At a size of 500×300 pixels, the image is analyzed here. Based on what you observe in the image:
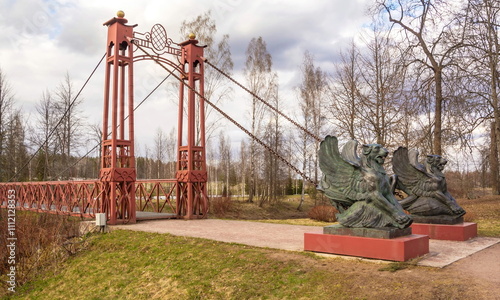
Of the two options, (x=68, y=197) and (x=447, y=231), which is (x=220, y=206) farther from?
(x=447, y=231)

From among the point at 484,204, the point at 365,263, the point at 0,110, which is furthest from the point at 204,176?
the point at 0,110

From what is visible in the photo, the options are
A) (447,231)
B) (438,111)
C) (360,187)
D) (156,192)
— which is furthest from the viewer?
(156,192)

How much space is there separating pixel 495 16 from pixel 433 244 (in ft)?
30.8

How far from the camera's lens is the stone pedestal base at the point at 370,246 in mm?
6020

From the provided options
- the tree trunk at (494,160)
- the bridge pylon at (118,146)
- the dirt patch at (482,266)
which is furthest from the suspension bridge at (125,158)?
the tree trunk at (494,160)

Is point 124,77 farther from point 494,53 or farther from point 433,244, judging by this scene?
point 494,53

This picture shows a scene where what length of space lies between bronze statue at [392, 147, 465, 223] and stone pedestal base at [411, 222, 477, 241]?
7.4 inches

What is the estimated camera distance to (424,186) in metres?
8.63

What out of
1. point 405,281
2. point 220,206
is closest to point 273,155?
point 220,206

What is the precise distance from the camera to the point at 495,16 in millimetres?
13375

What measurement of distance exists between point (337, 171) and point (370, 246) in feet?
4.36

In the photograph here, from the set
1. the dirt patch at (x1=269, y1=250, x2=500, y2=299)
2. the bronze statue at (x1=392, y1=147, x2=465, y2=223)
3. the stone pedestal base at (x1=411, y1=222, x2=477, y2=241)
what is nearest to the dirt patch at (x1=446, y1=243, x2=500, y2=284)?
the dirt patch at (x1=269, y1=250, x2=500, y2=299)

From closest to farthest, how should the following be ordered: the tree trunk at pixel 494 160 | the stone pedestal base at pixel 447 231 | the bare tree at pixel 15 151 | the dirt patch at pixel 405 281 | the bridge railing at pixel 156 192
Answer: the dirt patch at pixel 405 281, the stone pedestal base at pixel 447 231, the bridge railing at pixel 156 192, the tree trunk at pixel 494 160, the bare tree at pixel 15 151

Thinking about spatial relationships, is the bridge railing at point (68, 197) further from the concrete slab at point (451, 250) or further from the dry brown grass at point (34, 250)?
the concrete slab at point (451, 250)
